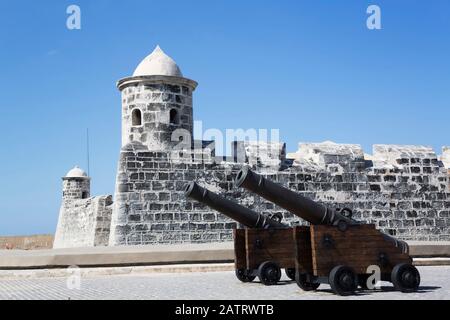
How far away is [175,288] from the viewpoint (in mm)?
7129

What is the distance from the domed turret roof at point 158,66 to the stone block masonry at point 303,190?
1.92 m

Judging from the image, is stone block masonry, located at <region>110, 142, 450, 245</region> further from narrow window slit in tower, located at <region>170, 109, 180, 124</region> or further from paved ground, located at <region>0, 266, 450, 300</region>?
paved ground, located at <region>0, 266, 450, 300</region>

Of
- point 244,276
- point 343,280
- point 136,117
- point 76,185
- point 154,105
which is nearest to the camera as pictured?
point 343,280

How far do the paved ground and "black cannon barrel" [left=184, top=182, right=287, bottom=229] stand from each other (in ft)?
2.59

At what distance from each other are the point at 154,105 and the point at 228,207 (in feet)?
17.5

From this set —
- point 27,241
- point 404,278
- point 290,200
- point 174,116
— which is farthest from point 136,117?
point 27,241

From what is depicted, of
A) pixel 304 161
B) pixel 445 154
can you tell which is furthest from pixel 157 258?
pixel 445 154

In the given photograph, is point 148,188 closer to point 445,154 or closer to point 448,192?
point 448,192

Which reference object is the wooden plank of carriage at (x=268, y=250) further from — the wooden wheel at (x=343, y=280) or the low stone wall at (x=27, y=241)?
the low stone wall at (x=27, y=241)

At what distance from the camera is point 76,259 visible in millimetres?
8977

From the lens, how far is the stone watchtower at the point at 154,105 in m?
12.6

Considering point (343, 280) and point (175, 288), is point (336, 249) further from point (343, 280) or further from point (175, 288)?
point (175, 288)

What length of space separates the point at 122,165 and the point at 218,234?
7.41ft
